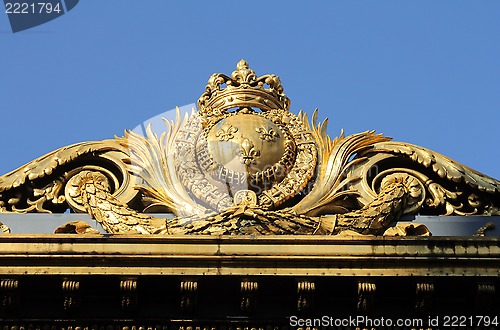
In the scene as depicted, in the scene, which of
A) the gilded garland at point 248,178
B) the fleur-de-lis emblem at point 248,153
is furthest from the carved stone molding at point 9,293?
the fleur-de-lis emblem at point 248,153

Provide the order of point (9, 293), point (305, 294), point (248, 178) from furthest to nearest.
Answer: point (248, 178) < point (9, 293) < point (305, 294)

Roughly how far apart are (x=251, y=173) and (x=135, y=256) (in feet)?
8.17

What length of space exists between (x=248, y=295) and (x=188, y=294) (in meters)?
0.66

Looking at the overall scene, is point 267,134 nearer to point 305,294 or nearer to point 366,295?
point 305,294

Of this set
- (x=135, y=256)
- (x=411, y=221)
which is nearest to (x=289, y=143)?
(x=411, y=221)

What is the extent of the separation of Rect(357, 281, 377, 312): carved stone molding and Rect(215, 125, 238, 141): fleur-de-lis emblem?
10.5 ft

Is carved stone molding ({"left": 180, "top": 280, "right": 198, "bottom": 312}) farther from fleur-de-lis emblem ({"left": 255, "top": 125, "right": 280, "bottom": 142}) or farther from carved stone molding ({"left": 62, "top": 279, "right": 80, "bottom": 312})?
fleur-de-lis emblem ({"left": 255, "top": 125, "right": 280, "bottom": 142})

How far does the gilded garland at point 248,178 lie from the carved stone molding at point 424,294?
1412 mm

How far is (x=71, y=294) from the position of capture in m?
18.3

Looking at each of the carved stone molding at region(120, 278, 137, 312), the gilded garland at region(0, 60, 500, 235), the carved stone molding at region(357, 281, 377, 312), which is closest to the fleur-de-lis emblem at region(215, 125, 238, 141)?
the gilded garland at region(0, 60, 500, 235)

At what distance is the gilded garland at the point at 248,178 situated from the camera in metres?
19.8

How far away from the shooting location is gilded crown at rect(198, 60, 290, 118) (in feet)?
69.4

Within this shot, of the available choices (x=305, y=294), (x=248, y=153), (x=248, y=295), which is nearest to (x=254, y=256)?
(x=248, y=295)

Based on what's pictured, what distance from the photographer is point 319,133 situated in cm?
2073
